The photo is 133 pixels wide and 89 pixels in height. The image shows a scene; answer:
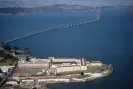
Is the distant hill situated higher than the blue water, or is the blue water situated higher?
the distant hill

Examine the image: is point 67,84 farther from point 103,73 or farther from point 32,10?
point 32,10

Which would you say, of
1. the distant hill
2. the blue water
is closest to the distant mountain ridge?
the distant hill

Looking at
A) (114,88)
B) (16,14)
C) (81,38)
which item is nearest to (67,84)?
(114,88)

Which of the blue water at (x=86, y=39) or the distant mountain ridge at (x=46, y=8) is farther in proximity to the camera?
the distant mountain ridge at (x=46, y=8)

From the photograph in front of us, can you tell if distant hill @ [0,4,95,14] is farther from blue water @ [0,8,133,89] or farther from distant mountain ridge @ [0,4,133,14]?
Result: blue water @ [0,8,133,89]

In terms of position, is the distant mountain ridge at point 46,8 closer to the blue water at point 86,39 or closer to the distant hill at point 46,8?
the distant hill at point 46,8

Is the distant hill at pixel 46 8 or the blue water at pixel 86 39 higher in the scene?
the distant hill at pixel 46 8

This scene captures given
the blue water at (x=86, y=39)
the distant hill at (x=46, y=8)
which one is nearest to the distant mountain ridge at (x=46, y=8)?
the distant hill at (x=46, y=8)

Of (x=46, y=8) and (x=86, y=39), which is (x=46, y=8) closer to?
(x=46, y=8)

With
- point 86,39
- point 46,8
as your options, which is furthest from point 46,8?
point 86,39
